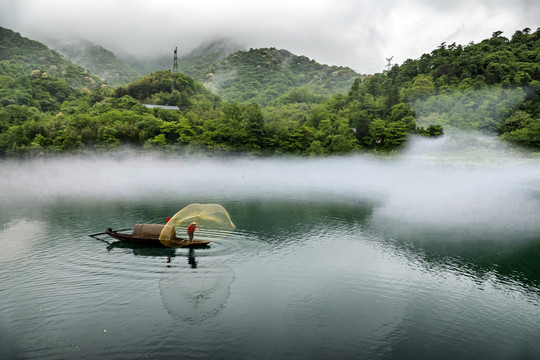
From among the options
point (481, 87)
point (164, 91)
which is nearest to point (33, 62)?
point (164, 91)

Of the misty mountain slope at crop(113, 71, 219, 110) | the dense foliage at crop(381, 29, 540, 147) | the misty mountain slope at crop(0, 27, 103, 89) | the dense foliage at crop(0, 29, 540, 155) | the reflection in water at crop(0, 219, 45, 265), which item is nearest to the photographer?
the reflection in water at crop(0, 219, 45, 265)

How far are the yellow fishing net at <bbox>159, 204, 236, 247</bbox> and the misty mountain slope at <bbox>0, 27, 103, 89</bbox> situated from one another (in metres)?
164

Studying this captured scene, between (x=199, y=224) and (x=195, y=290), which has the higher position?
(x=199, y=224)

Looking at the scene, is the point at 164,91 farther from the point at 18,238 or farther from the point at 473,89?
the point at 18,238

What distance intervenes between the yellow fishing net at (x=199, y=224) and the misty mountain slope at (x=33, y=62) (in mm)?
163657

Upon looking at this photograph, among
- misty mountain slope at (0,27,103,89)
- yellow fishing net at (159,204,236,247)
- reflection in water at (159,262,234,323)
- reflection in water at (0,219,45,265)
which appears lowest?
reflection in water at (159,262,234,323)

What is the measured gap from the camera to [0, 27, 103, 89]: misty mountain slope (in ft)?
514

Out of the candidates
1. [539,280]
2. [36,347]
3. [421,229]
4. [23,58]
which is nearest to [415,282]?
[539,280]

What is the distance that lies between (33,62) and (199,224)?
202 m

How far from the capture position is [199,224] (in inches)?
1174

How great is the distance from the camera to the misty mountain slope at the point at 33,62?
15675 cm

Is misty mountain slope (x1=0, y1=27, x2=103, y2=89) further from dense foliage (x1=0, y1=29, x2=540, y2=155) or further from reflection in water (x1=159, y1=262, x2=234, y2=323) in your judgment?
reflection in water (x1=159, y1=262, x2=234, y2=323)

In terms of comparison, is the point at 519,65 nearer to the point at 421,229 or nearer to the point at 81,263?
the point at 421,229

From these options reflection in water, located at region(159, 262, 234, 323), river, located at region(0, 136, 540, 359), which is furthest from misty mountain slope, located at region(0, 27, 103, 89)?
reflection in water, located at region(159, 262, 234, 323)
